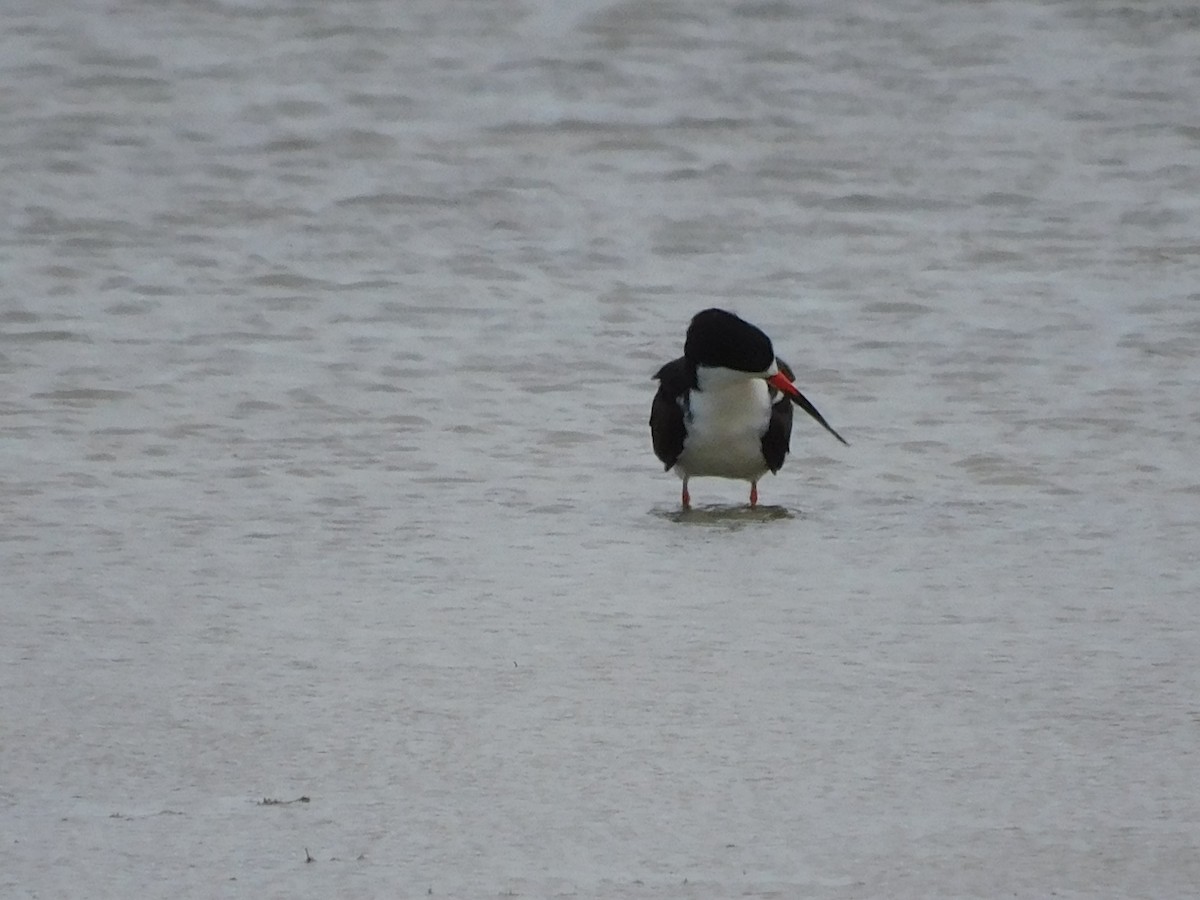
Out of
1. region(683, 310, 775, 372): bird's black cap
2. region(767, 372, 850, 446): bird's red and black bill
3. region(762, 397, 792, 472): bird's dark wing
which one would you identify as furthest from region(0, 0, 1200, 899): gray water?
region(683, 310, 775, 372): bird's black cap

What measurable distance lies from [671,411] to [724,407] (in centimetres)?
26

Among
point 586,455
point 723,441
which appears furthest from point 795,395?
point 586,455

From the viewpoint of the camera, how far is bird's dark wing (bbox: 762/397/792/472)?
22.9ft

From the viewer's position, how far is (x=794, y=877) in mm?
3426

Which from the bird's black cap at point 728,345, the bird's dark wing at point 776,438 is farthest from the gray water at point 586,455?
the bird's black cap at point 728,345

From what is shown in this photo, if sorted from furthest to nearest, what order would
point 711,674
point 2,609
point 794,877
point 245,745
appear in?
point 2,609
point 711,674
point 245,745
point 794,877

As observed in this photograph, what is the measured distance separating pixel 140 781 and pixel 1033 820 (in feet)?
4.94

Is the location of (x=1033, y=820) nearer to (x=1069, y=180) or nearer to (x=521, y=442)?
(x=521, y=442)

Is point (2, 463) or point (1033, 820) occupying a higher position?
point (1033, 820)

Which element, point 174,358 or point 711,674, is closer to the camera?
point 711,674

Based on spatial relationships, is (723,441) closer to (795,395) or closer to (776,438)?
(776,438)

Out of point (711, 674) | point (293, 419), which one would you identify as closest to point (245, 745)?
point (711, 674)

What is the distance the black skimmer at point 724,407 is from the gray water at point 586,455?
0.14 m

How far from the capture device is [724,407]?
713cm
